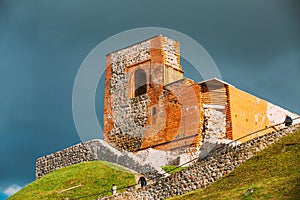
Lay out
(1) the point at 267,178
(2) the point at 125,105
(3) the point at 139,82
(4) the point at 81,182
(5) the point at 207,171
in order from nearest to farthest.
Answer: (1) the point at 267,178, (5) the point at 207,171, (4) the point at 81,182, (2) the point at 125,105, (3) the point at 139,82

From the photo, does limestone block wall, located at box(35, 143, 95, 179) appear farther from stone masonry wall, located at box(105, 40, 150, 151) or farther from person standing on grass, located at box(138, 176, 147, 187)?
person standing on grass, located at box(138, 176, 147, 187)

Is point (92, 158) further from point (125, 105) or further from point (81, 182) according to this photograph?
point (125, 105)

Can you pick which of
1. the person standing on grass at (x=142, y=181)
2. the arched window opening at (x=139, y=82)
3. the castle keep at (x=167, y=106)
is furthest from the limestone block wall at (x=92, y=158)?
the arched window opening at (x=139, y=82)

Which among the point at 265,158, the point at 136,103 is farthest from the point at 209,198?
the point at 136,103

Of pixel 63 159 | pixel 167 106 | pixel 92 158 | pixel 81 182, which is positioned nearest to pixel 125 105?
pixel 167 106

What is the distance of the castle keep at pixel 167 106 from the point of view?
30.8 metres

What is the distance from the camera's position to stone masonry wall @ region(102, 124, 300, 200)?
21984 millimetres

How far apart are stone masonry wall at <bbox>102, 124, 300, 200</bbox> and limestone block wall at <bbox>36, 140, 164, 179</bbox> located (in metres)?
2.78

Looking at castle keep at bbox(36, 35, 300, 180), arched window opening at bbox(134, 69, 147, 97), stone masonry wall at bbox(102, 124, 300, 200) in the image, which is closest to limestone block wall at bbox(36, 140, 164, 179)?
castle keep at bbox(36, 35, 300, 180)

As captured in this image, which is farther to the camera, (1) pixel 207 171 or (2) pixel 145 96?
(2) pixel 145 96

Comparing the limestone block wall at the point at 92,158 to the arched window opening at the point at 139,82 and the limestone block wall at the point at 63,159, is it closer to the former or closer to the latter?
the limestone block wall at the point at 63,159

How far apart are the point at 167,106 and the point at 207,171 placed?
10345 mm

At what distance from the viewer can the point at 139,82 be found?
3581 cm

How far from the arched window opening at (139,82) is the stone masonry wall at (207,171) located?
1212 centimetres
